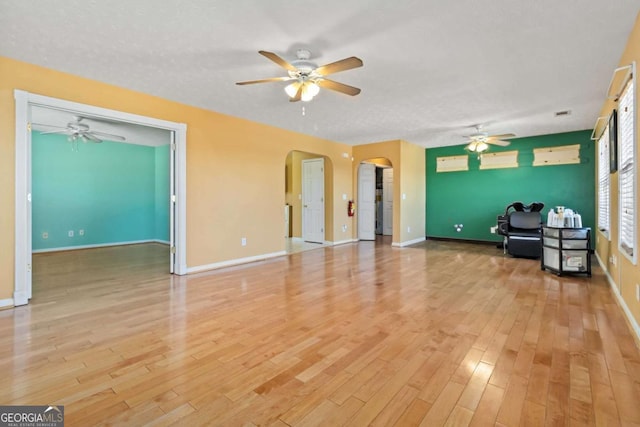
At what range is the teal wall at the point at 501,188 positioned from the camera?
6250mm

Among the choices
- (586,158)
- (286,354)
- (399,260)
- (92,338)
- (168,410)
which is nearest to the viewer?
(168,410)

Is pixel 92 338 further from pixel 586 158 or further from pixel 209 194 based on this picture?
pixel 586 158

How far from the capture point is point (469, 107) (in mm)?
4602

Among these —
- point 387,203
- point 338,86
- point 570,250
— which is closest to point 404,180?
point 387,203

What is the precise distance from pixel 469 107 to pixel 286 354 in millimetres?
4426

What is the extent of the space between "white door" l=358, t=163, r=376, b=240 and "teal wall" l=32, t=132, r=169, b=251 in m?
5.09

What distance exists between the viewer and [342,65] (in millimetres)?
2574

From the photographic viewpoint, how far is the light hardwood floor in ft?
5.11

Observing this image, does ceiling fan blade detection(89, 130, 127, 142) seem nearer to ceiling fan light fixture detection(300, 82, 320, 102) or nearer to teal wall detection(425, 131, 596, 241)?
ceiling fan light fixture detection(300, 82, 320, 102)

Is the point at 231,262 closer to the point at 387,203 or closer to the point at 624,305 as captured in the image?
the point at 624,305

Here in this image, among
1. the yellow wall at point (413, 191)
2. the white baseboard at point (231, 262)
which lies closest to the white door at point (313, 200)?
the white baseboard at point (231, 262)

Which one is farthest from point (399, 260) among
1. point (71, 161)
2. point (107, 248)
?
point (71, 161)

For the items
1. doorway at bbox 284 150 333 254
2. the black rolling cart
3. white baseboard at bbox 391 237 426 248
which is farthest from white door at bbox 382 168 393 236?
the black rolling cart

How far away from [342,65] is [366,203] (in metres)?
5.82
